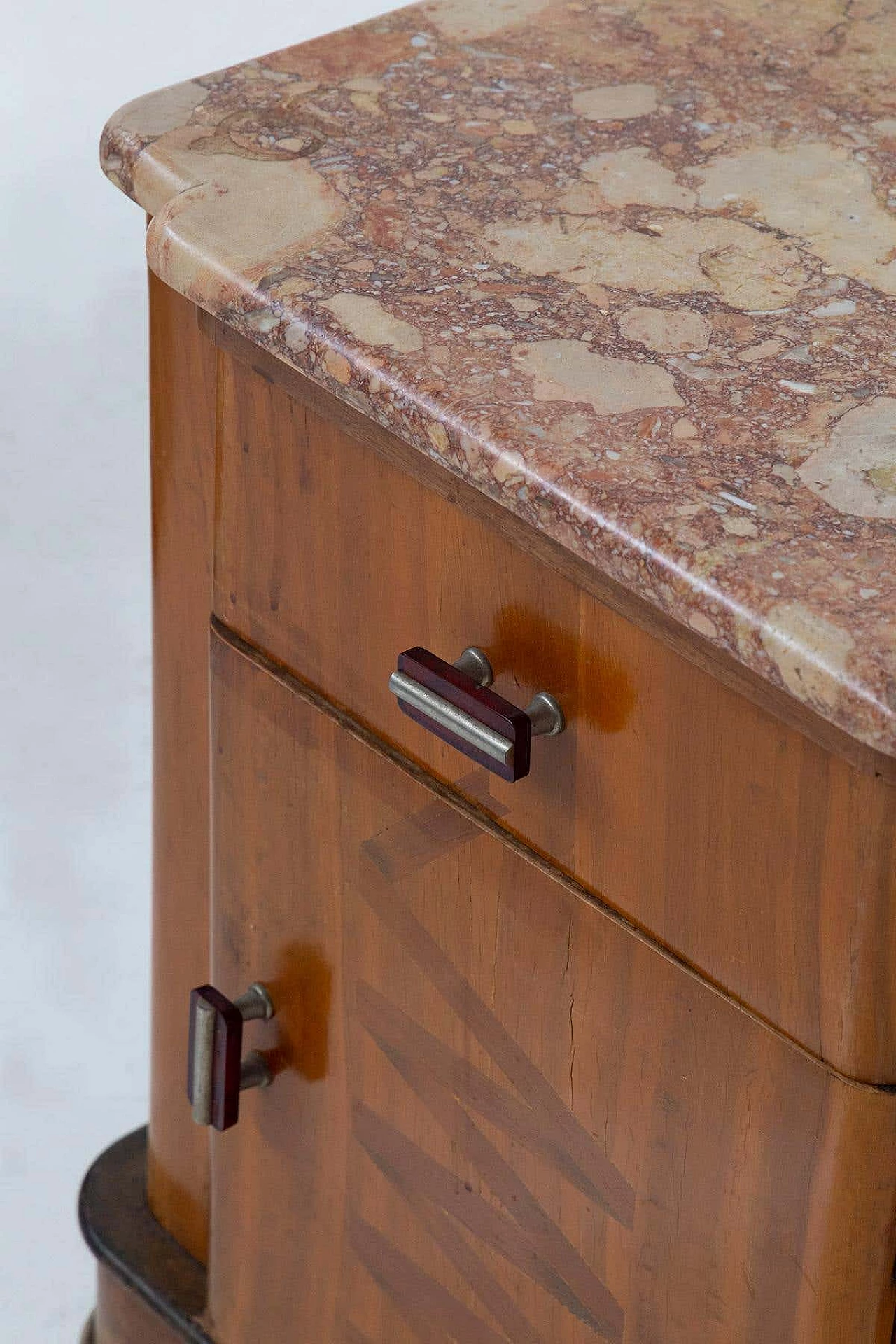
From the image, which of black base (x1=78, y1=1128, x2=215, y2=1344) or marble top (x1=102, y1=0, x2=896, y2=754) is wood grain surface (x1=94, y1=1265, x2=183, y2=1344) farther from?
marble top (x1=102, y1=0, x2=896, y2=754)

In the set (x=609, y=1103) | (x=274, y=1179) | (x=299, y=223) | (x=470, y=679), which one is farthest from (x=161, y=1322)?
(x=299, y=223)

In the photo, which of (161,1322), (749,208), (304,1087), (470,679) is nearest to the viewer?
(470,679)

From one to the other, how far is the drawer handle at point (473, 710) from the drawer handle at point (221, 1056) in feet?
0.92

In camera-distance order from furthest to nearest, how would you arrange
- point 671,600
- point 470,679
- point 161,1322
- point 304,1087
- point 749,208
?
point 161,1322
point 304,1087
point 749,208
point 470,679
point 671,600

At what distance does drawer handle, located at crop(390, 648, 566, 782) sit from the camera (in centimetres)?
77

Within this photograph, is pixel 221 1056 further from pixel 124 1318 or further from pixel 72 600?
pixel 72 600

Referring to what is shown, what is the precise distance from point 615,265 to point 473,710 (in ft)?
0.73

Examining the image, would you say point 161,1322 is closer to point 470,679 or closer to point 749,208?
point 470,679

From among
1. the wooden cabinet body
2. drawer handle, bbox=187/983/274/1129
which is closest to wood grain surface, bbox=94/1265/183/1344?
the wooden cabinet body

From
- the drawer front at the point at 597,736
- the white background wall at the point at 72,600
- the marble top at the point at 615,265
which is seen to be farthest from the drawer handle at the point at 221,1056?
the white background wall at the point at 72,600

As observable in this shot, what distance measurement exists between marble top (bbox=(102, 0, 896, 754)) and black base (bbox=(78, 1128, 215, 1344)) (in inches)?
27.3

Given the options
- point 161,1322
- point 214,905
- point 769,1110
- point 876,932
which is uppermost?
point 876,932

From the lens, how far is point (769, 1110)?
0.78 metres

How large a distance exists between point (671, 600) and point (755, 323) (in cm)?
19
